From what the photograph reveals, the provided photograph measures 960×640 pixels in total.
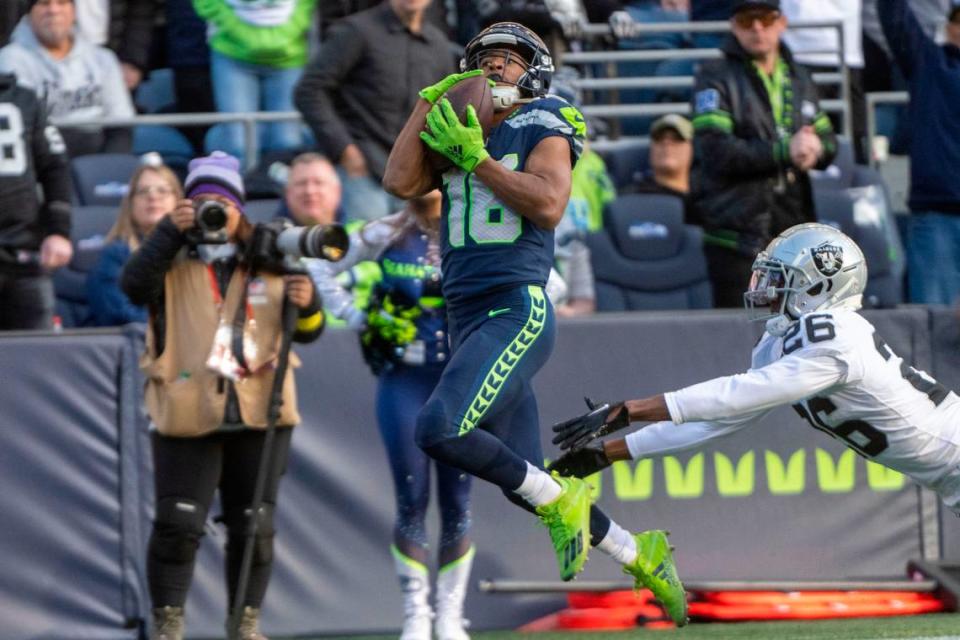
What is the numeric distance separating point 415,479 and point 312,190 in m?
1.73

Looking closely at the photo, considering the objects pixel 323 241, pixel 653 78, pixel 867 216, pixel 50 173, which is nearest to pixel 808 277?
pixel 323 241

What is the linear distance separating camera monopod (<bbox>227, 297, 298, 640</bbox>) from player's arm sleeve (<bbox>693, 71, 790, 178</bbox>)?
118 inches

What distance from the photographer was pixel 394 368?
7031 mm

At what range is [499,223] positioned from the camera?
227 inches

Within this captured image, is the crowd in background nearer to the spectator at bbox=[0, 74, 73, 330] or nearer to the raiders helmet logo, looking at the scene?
the spectator at bbox=[0, 74, 73, 330]

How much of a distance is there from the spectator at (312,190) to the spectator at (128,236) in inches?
20.5

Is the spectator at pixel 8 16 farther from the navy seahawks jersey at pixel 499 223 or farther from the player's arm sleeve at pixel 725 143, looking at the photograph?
the navy seahawks jersey at pixel 499 223

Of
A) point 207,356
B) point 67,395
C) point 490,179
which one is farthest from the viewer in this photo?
point 67,395

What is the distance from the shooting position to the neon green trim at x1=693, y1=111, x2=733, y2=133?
877 centimetres

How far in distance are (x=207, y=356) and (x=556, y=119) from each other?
1.67 m

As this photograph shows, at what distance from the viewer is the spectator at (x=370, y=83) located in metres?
8.75

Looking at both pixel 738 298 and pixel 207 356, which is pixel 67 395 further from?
pixel 738 298

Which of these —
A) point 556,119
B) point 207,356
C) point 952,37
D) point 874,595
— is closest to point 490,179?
point 556,119

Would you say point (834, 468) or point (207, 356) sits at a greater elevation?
point (207, 356)
